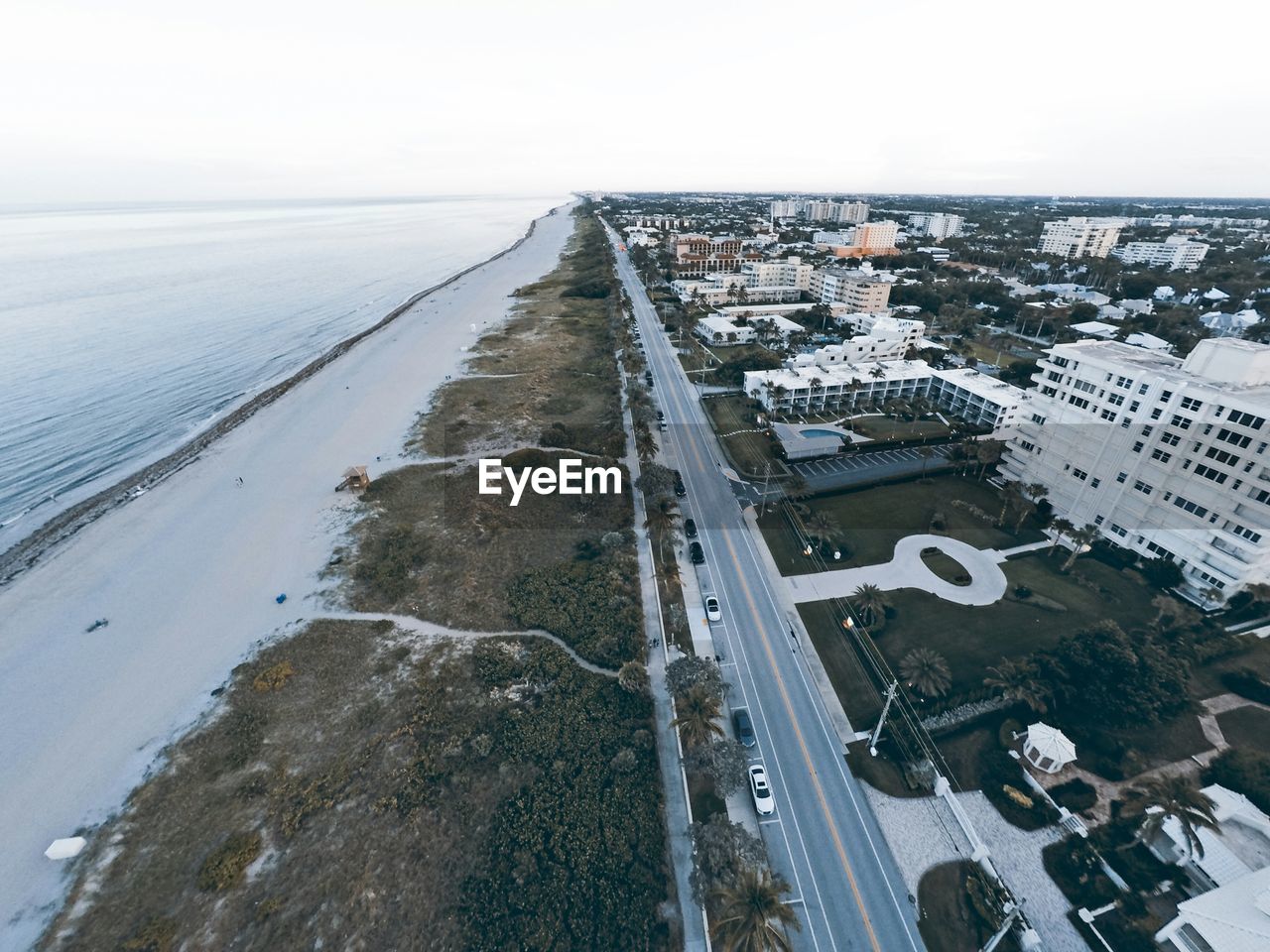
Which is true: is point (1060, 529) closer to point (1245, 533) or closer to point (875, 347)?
point (1245, 533)

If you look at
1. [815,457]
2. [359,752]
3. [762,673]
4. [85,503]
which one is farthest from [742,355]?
[85,503]

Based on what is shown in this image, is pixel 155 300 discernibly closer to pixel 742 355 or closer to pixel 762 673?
pixel 742 355

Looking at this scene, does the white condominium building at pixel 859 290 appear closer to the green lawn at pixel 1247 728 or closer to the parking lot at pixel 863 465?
the parking lot at pixel 863 465

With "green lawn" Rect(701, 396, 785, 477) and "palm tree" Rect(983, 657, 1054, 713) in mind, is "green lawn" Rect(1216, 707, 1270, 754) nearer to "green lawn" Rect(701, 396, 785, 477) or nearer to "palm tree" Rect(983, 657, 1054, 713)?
"palm tree" Rect(983, 657, 1054, 713)

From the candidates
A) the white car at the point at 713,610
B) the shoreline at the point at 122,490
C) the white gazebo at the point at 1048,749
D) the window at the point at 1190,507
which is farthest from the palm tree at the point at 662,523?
the shoreline at the point at 122,490

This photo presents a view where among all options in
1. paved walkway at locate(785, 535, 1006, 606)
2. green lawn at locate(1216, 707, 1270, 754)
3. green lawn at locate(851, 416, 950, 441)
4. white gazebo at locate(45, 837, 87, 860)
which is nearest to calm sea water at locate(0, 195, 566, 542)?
white gazebo at locate(45, 837, 87, 860)

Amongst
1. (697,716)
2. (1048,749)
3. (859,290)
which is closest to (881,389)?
(859,290)

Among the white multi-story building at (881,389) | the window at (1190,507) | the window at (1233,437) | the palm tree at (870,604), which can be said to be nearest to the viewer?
the window at (1233,437)
